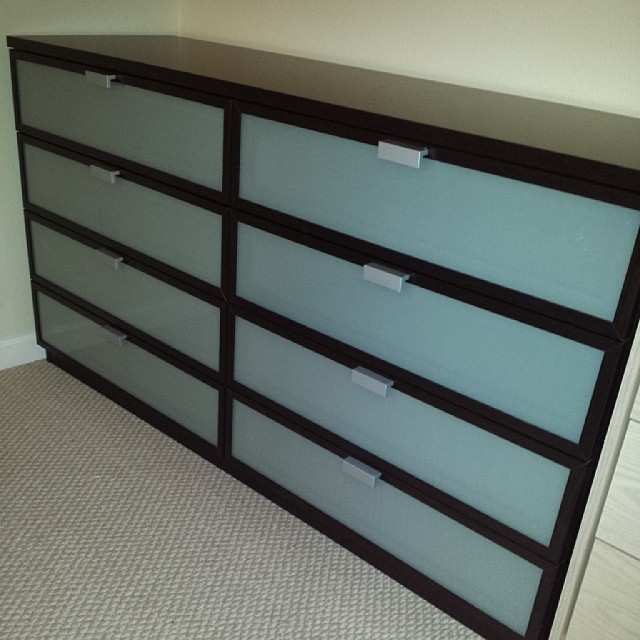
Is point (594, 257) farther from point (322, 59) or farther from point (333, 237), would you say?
point (322, 59)

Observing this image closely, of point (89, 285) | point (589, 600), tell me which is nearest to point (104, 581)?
point (89, 285)

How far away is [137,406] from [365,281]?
0.84m

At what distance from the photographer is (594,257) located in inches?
39.0

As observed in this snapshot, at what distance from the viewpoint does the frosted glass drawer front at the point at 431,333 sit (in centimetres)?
108

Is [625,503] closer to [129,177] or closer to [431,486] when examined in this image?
[431,486]

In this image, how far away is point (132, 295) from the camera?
172 cm

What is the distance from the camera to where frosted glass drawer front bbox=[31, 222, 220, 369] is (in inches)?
62.7

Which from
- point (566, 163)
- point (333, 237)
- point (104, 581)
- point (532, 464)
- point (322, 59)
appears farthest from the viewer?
point (322, 59)

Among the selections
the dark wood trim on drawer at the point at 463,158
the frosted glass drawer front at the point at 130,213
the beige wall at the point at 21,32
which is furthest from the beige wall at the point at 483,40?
the frosted glass drawer front at the point at 130,213

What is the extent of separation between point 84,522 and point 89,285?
1.92ft

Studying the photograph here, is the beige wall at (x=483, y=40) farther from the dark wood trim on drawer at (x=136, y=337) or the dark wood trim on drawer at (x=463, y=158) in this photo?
the dark wood trim on drawer at (x=136, y=337)

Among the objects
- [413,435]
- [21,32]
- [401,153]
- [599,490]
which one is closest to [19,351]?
→ [21,32]

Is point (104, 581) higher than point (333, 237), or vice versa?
point (333, 237)

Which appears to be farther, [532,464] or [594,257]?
[532,464]
